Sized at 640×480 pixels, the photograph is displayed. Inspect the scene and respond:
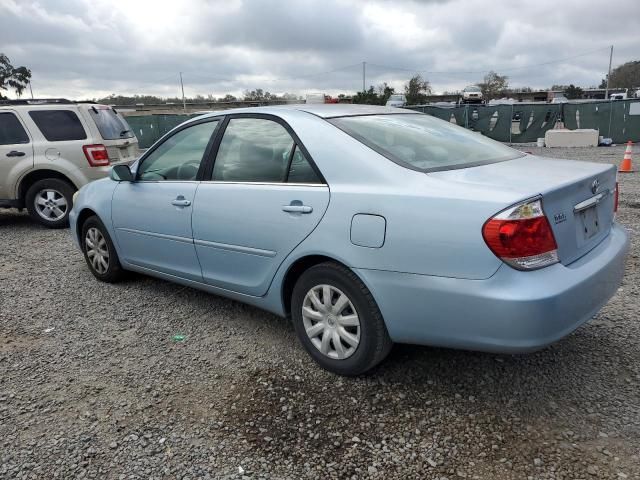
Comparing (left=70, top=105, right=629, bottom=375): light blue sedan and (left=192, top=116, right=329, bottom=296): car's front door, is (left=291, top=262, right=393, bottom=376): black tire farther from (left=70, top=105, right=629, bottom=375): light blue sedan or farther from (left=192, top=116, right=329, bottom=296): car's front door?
(left=192, top=116, right=329, bottom=296): car's front door

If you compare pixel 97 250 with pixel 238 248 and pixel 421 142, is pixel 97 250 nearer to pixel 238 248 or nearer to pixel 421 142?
pixel 238 248

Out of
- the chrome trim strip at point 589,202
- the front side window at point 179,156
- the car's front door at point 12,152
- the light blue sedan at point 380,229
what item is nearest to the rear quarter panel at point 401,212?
the light blue sedan at point 380,229

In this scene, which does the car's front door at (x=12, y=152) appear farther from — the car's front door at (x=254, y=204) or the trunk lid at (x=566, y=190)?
the trunk lid at (x=566, y=190)

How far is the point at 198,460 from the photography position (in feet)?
8.05

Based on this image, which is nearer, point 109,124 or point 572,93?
point 109,124

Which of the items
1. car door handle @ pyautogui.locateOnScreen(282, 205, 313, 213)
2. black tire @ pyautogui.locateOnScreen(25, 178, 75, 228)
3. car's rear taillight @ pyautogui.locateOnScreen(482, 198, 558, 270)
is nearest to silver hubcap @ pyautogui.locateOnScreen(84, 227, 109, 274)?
car door handle @ pyautogui.locateOnScreen(282, 205, 313, 213)

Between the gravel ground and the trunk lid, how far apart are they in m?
0.83

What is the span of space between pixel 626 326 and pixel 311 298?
7.29 ft

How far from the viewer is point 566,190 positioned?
8.36 feet

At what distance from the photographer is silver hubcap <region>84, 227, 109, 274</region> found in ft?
15.9

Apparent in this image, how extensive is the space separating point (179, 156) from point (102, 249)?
1.46 meters

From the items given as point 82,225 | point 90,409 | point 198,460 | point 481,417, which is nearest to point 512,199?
point 481,417

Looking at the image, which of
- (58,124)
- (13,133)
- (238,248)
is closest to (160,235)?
(238,248)

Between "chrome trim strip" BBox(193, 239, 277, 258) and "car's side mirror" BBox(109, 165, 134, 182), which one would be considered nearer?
"chrome trim strip" BBox(193, 239, 277, 258)
